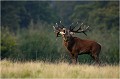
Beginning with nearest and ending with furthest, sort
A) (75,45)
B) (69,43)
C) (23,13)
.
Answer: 1. (69,43)
2. (75,45)
3. (23,13)

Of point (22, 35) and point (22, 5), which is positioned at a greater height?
point (22, 5)

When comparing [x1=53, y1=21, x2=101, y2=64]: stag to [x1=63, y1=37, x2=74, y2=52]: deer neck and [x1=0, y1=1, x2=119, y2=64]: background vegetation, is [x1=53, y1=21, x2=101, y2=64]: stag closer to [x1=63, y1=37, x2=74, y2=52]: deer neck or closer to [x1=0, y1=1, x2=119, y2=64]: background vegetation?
[x1=63, y1=37, x2=74, y2=52]: deer neck

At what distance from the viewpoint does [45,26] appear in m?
47.3

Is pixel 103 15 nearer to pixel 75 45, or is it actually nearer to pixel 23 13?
pixel 23 13

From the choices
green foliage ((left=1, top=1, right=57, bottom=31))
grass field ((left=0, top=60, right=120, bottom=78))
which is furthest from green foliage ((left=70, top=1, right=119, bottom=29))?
grass field ((left=0, top=60, right=120, bottom=78))

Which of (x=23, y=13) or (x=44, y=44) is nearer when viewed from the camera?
(x=44, y=44)

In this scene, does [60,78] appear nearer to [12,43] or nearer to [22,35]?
[12,43]

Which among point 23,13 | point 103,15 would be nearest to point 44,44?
point 103,15

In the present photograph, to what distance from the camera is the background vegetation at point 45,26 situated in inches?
1560

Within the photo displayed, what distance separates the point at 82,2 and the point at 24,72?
2558 inches

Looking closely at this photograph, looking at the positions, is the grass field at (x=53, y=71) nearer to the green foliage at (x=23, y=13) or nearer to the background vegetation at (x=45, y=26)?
the background vegetation at (x=45, y=26)

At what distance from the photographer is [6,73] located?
1602 cm

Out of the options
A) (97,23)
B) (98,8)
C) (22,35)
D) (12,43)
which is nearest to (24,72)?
(12,43)

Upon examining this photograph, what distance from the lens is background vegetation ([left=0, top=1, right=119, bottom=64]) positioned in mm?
39625
